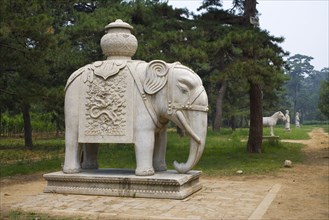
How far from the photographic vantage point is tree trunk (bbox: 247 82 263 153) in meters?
14.3

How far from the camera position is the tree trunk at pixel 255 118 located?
14.3m

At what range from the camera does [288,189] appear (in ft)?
27.5

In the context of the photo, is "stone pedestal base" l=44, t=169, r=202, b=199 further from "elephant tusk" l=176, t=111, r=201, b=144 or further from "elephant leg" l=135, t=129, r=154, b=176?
"elephant tusk" l=176, t=111, r=201, b=144

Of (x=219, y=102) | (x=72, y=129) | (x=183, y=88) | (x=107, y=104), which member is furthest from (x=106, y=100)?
(x=219, y=102)

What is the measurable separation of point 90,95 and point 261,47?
237 inches

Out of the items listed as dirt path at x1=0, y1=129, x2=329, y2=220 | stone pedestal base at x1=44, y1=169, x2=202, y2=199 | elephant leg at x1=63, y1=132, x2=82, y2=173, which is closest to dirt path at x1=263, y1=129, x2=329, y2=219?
dirt path at x1=0, y1=129, x2=329, y2=220

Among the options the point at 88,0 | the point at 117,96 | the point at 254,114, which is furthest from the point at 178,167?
the point at 88,0

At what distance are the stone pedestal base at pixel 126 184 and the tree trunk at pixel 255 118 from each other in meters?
7.17

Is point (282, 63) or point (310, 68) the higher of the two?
point (310, 68)

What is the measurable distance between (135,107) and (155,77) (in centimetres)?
60

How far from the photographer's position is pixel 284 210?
629cm

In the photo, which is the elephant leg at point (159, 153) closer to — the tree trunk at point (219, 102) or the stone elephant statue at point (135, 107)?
the stone elephant statue at point (135, 107)

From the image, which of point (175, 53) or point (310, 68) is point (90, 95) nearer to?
point (175, 53)

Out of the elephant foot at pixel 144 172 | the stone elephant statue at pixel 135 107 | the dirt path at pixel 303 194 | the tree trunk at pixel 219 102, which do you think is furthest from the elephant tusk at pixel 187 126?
the tree trunk at pixel 219 102
